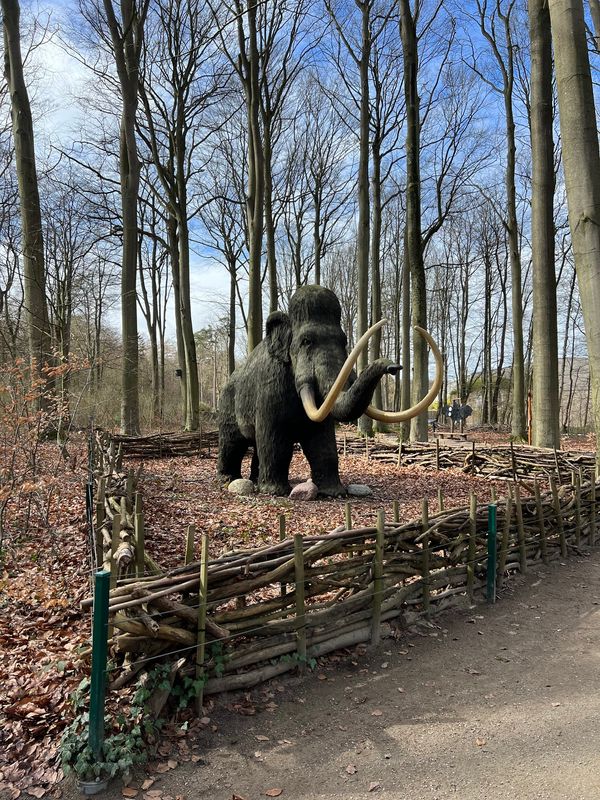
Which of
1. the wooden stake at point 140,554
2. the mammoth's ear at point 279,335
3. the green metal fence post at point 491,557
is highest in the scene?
the mammoth's ear at point 279,335

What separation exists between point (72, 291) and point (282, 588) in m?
20.9

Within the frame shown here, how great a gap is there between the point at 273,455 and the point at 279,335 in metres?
1.58

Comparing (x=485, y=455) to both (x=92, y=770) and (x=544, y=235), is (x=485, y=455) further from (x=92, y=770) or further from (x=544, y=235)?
(x=92, y=770)

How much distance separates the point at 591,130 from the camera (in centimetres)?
639

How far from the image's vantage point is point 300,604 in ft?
10.7

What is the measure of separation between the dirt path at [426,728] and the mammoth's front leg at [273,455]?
3634 mm

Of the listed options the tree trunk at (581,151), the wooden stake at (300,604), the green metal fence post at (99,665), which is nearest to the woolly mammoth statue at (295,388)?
the tree trunk at (581,151)

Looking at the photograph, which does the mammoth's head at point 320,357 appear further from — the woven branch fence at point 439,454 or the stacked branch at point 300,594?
the woven branch fence at point 439,454

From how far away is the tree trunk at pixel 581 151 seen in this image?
6.32m

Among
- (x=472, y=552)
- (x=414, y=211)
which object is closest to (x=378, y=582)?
(x=472, y=552)

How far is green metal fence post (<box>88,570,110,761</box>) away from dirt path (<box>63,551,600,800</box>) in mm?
211

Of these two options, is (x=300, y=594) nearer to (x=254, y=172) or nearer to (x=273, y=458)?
(x=273, y=458)

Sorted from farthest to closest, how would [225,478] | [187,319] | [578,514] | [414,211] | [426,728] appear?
[187,319]
[414,211]
[225,478]
[578,514]
[426,728]

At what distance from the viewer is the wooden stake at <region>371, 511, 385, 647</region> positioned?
12.0ft
